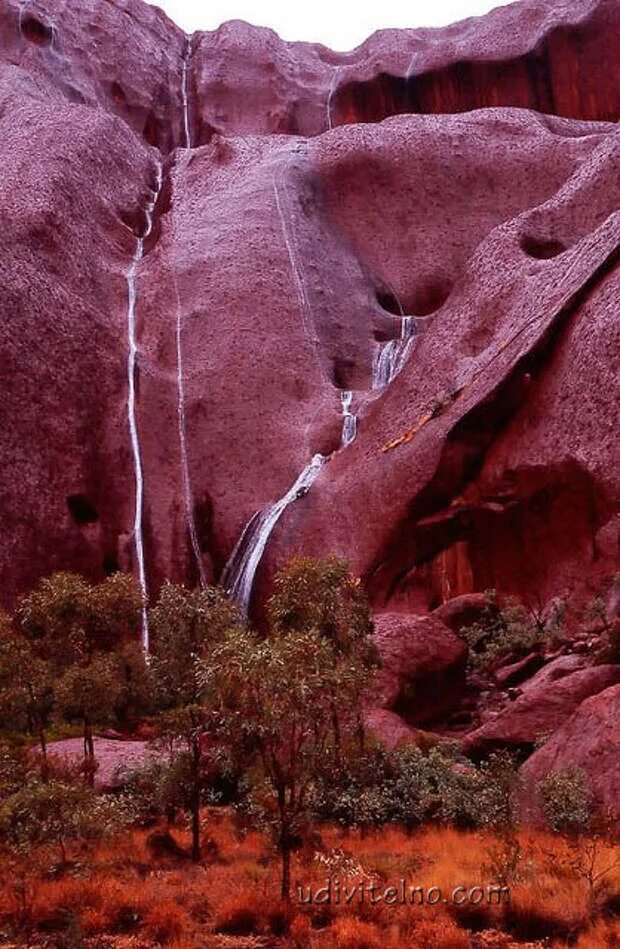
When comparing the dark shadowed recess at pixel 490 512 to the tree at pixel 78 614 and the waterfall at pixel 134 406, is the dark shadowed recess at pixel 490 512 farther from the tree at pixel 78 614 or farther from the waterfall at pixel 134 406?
the tree at pixel 78 614

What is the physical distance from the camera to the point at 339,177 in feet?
139

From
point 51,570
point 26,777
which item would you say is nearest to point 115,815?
point 26,777

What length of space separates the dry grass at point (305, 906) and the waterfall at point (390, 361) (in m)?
22.6

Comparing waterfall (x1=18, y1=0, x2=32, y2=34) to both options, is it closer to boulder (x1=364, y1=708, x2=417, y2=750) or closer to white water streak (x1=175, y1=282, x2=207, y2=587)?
white water streak (x1=175, y1=282, x2=207, y2=587)

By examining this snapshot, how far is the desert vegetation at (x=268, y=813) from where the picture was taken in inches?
420

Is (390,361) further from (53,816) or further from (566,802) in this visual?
(53,816)

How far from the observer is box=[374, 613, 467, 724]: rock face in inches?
792

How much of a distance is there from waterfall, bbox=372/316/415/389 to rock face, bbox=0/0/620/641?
0.23 m

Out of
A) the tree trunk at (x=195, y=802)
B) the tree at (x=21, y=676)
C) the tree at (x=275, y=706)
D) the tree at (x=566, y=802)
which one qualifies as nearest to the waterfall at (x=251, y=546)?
the tree at (x=21, y=676)

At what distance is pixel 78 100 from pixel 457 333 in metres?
29.9

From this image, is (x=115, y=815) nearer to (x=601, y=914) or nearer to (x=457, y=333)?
(x=601, y=914)

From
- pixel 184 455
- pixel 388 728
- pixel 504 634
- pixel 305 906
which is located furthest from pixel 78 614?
pixel 184 455

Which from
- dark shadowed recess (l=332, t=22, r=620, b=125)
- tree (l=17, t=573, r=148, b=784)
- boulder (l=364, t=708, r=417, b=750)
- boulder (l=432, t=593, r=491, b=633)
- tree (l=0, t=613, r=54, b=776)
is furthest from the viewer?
dark shadowed recess (l=332, t=22, r=620, b=125)

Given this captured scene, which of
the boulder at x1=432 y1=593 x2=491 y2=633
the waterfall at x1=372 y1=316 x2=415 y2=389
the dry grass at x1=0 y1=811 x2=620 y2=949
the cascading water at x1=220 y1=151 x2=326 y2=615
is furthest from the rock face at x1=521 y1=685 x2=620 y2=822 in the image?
the waterfall at x1=372 y1=316 x2=415 y2=389
